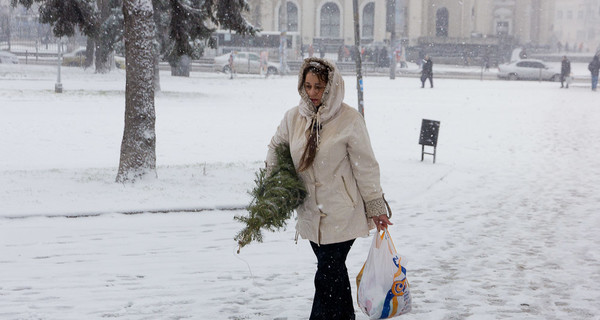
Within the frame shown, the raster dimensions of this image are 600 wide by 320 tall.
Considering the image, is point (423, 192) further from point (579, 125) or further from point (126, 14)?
point (579, 125)

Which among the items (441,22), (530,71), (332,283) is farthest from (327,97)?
(441,22)

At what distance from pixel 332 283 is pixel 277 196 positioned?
0.64 meters

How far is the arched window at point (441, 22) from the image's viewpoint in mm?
69625

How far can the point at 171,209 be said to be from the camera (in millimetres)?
8711

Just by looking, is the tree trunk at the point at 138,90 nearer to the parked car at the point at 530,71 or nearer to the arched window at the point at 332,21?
the parked car at the point at 530,71

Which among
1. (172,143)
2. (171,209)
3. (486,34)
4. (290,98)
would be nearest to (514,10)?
(486,34)

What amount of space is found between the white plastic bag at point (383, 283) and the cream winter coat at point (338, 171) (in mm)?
173

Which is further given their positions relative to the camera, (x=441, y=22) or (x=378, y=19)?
(x=441, y=22)

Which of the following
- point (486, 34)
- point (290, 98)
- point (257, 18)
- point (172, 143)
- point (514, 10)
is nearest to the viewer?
point (172, 143)

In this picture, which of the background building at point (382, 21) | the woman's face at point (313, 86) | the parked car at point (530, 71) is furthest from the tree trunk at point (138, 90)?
the background building at point (382, 21)

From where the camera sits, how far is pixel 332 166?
169 inches

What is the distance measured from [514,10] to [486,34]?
356 inches

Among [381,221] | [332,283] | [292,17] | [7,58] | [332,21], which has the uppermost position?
[292,17]

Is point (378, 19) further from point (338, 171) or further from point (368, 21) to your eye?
point (338, 171)
